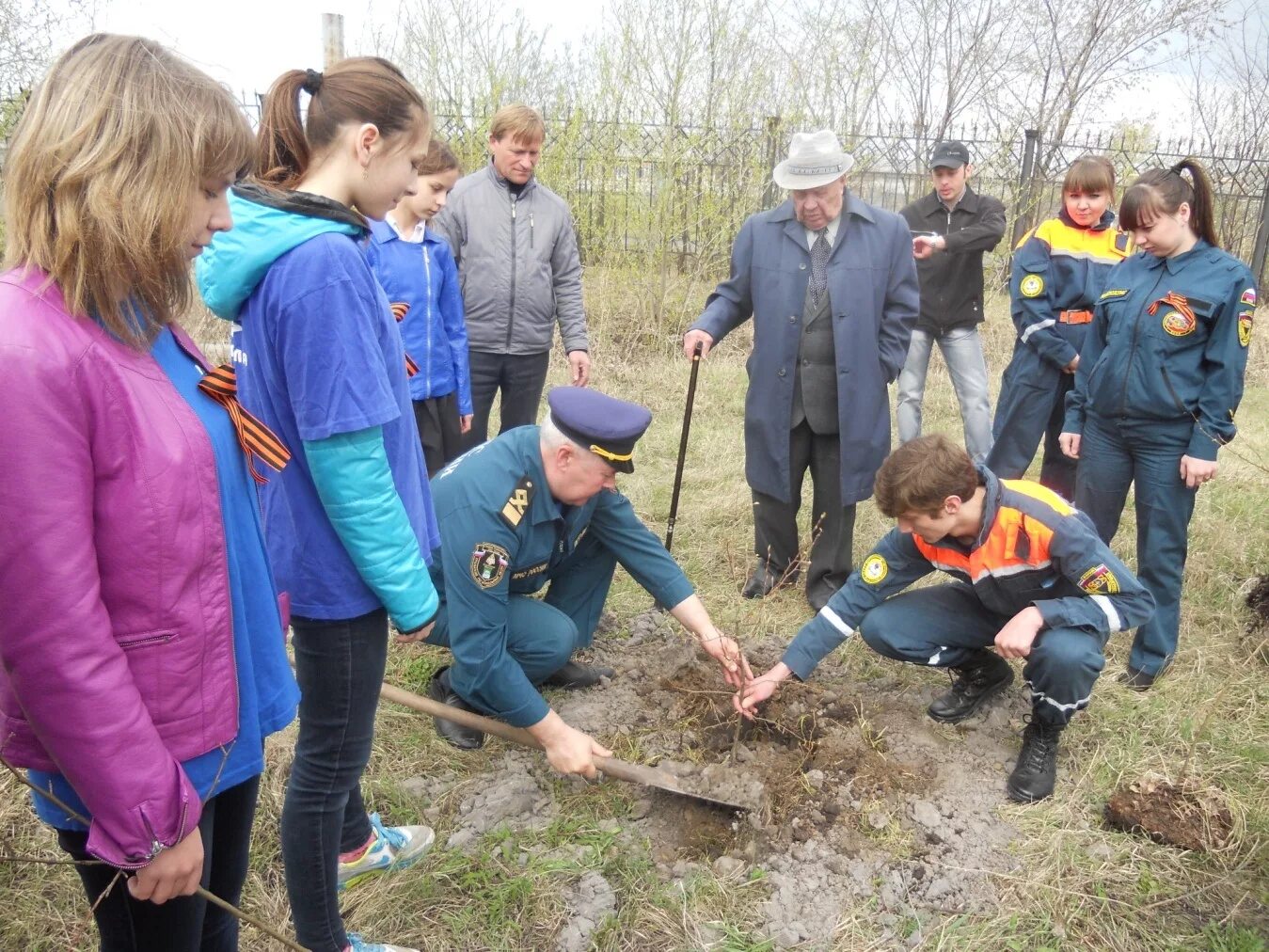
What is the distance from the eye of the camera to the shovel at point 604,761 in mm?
2602

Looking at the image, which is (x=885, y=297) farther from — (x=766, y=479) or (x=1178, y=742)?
(x=1178, y=742)

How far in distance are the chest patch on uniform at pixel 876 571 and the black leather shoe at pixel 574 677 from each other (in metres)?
1.07

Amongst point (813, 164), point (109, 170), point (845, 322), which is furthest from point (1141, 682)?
point (109, 170)

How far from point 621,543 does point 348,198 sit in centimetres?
158

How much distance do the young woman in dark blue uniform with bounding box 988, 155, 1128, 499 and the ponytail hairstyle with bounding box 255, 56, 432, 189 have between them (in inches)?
150

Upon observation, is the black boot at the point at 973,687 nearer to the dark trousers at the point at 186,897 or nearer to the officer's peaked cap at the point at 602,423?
the officer's peaked cap at the point at 602,423

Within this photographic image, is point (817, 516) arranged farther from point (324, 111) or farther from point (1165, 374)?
point (324, 111)

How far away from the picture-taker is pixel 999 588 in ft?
10.0

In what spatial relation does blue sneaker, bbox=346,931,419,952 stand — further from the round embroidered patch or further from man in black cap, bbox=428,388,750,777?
the round embroidered patch

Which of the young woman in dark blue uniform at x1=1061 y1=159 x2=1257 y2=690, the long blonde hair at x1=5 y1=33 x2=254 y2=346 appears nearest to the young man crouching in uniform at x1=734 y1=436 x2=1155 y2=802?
the young woman in dark blue uniform at x1=1061 y1=159 x2=1257 y2=690

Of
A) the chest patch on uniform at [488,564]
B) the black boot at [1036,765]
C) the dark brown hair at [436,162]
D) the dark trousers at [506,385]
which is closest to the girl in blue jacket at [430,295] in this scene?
the dark brown hair at [436,162]

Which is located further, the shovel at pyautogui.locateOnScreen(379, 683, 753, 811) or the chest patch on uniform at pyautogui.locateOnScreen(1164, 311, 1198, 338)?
the chest patch on uniform at pyautogui.locateOnScreen(1164, 311, 1198, 338)

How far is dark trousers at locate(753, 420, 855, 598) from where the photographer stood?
13.6ft

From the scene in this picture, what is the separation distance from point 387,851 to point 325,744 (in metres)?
0.81
